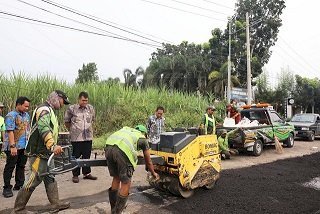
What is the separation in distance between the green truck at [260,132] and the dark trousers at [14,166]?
21.5ft

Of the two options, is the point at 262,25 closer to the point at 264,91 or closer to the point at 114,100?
the point at 264,91

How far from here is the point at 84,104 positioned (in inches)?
277

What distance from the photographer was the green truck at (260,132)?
430 inches

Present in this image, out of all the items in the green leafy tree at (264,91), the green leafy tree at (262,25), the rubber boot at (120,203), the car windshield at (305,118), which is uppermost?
the green leafy tree at (262,25)

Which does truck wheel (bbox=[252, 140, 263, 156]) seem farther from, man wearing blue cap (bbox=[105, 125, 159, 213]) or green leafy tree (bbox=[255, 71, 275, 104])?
green leafy tree (bbox=[255, 71, 275, 104])

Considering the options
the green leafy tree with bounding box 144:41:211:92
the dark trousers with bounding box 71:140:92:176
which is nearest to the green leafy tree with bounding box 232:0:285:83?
the green leafy tree with bounding box 144:41:211:92

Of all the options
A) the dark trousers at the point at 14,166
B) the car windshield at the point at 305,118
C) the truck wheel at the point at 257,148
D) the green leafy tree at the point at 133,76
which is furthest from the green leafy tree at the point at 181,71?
the dark trousers at the point at 14,166

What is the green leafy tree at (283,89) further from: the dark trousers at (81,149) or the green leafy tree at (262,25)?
the dark trousers at (81,149)

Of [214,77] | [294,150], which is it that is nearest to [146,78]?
[214,77]

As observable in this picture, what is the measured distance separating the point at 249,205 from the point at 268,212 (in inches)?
14.5

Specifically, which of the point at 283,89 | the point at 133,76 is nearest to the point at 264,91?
the point at 283,89

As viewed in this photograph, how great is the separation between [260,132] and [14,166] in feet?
27.4

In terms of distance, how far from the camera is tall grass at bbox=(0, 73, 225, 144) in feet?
35.6

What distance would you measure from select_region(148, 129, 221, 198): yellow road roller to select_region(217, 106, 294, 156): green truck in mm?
4809
